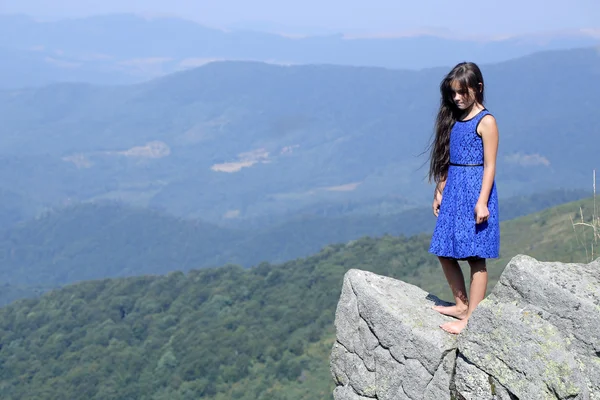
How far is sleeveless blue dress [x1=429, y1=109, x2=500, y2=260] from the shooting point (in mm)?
9648

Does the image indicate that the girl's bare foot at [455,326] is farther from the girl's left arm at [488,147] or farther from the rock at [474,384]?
the girl's left arm at [488,147]

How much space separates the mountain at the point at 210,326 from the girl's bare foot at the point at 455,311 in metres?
35.4

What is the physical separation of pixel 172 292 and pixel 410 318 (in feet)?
286

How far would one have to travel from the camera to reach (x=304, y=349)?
6072cm

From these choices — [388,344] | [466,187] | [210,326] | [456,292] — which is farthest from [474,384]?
[210,326]

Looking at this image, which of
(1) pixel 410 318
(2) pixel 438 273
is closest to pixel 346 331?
(1) pixel 410 318

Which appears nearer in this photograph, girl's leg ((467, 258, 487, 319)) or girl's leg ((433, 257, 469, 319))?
girl's leg ((467, 258, 487, 319))

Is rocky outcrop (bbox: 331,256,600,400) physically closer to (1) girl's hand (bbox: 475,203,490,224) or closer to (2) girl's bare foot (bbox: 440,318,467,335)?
(2) girl's bare foot (bbox: 440,318,467,335)

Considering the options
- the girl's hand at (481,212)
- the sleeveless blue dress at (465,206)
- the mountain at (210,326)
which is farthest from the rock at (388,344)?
the mountain at (210,326)

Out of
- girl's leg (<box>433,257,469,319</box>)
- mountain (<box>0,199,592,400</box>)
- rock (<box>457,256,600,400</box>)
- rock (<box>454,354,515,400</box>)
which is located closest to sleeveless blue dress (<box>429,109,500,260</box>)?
girl's leg (<box>433,257,469,319</box>)

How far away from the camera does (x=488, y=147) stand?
9.63m

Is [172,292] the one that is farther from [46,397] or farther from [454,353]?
[454,353]

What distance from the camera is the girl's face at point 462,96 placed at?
9734 mm

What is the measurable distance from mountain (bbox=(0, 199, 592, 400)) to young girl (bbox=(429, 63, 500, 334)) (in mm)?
35475
